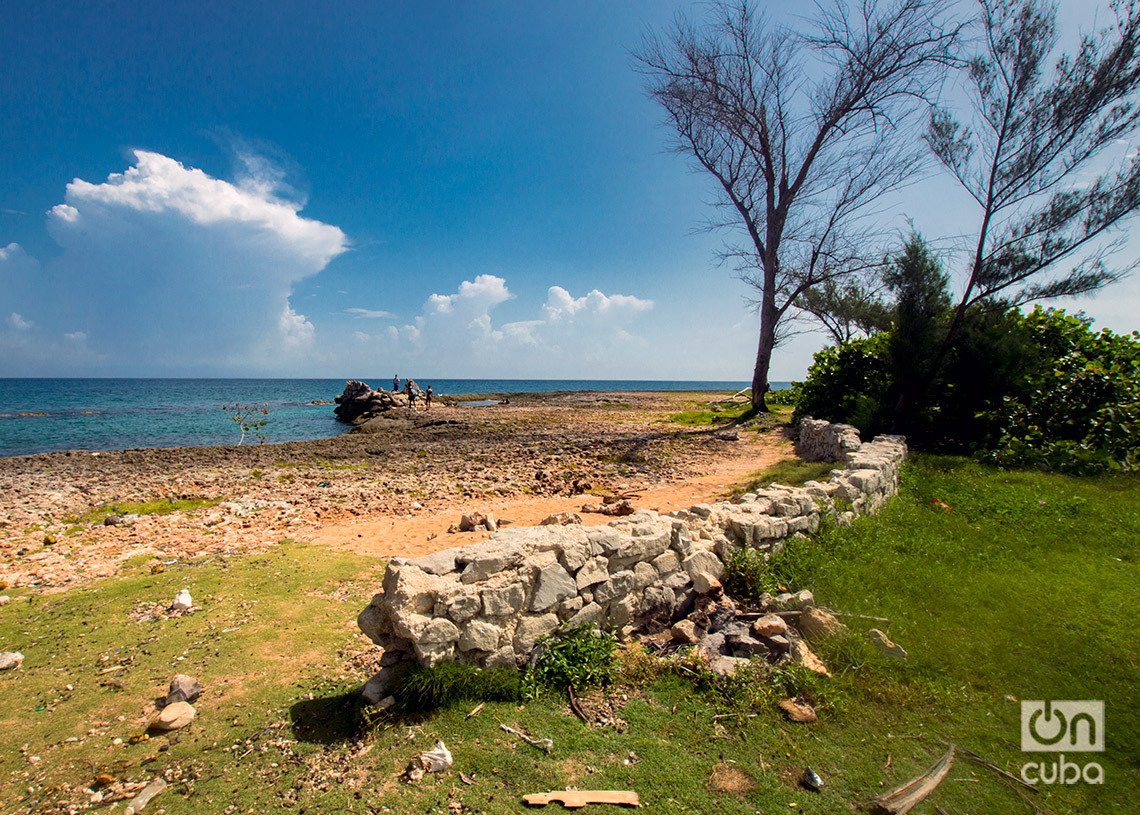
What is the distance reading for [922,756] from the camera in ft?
10.0

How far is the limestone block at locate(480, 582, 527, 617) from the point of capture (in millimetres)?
3691

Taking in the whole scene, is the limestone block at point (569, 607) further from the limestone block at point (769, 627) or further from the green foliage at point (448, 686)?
the limestone block at point (769, 627)

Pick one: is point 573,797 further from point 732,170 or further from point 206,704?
point 732,170

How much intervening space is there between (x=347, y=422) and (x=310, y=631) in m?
30.0

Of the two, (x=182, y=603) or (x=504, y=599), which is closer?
(x=504, y=599)

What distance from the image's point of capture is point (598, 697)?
3645mm

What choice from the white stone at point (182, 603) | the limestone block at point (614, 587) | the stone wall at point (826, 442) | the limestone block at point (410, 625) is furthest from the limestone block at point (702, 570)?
the stone wall at point (826, 442)

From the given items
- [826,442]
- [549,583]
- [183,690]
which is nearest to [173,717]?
[183,690]

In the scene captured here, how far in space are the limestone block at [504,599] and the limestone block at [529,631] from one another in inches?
5.2

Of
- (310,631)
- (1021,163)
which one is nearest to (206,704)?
(310,631)

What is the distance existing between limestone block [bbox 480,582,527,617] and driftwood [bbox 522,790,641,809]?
1181 mm

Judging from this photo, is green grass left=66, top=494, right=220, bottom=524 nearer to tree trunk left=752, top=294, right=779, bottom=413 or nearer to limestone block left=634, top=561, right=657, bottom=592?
limestone block left=634, top=561, right=657, bottom=592

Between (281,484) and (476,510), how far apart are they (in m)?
5.42

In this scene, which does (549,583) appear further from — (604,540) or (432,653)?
(432,653)
